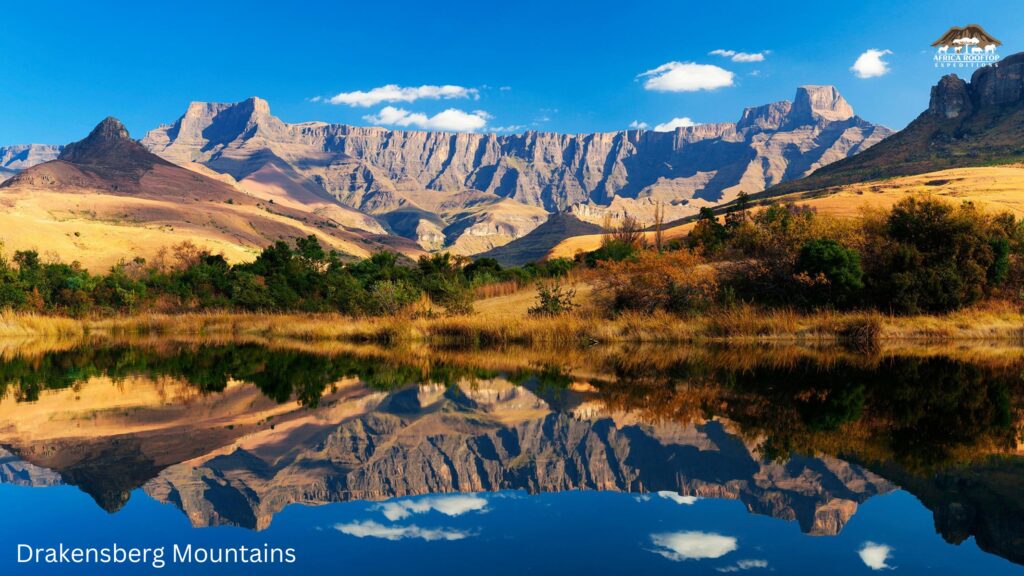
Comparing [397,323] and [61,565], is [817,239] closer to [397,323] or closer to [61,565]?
[397,323]

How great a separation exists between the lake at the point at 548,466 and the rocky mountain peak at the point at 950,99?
205113 mm

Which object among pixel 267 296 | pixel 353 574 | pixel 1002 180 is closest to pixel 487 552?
pixel 353 574

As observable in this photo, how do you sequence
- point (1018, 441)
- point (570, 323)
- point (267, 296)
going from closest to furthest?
1. point (1018, 441)
2. point (570, 323)
3. point (267, 296)

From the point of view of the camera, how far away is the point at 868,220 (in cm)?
3058

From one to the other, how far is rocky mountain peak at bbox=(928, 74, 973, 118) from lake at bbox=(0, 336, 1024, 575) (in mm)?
205113

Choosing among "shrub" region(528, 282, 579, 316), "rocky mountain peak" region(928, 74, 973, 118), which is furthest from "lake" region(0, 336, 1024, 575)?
"rocky mountain peak" region(928, 74, 973, 118)

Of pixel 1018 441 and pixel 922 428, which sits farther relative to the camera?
pixel 922 428

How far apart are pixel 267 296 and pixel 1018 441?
113 feet

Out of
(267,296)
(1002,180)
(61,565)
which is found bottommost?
(61,565)

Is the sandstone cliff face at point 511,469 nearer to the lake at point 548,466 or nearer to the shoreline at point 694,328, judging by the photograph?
the lake at point 548,466

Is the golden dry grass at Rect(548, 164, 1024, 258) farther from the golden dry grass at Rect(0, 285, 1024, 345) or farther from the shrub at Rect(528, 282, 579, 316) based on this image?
the golden dry grass at Rect(0, 285, 1024, 345)

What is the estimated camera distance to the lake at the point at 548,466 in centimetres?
641

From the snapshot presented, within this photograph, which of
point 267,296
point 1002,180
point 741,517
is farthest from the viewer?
point 1002,180

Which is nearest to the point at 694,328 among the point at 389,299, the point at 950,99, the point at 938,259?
the point at 938,259
